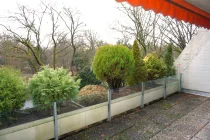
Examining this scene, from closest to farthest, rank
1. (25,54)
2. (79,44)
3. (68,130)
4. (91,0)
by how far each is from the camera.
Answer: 1. (68,130)
2. (91,0)
3. (25,54)
4. (79,44)

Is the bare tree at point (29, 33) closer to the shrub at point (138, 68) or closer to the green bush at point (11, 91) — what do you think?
the shrub at point (138, 68)

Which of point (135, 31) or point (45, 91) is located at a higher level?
point (135, 31)

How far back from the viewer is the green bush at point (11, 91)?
3.55m

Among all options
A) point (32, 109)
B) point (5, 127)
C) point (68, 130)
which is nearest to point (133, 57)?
point (68, 130)

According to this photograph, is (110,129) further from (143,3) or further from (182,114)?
(143,3)

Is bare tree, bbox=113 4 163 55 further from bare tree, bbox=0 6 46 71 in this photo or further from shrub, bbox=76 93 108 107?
shrub, bbox=76 93 108 107

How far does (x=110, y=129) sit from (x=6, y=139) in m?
2.54

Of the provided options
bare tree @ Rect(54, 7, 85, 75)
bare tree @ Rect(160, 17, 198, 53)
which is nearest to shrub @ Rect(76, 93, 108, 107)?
bare tree @ Rect(160, 17, 198, 53)

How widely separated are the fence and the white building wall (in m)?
3.37

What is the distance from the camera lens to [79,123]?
447 cm

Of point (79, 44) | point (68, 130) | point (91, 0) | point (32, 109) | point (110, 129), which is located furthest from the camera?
point (79, 44)

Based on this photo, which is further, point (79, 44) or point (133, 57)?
point (79, 44)

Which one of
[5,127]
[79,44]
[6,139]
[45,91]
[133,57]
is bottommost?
[6,139]

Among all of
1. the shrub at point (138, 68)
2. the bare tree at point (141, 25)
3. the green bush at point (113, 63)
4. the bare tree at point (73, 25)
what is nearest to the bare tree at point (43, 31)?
the bare tree at point (73, 25)
